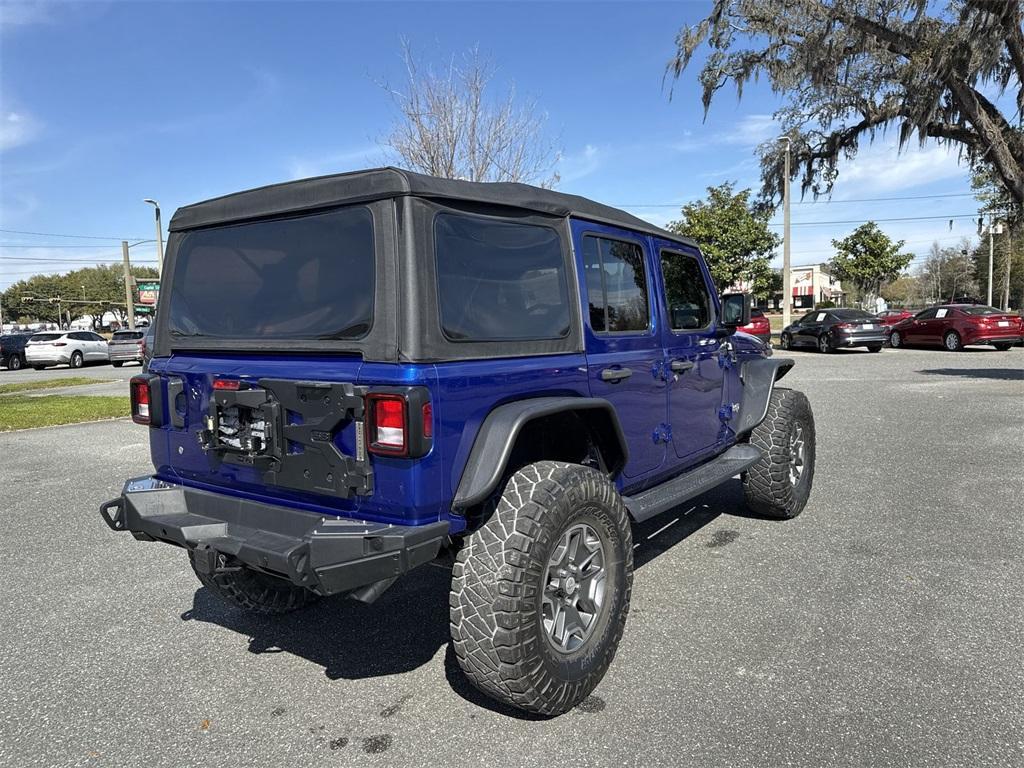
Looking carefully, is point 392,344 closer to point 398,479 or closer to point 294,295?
point 398,479

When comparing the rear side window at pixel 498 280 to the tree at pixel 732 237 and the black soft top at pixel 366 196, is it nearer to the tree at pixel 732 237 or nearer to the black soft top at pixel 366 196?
the black soft top at pixel 366 196

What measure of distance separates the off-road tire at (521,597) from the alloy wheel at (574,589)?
0.22 feet

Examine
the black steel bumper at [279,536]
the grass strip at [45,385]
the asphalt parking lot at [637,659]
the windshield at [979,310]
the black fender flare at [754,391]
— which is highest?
the windshield at [979,310]

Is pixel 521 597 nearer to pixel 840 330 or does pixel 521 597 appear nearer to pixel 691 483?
pixel 691 483

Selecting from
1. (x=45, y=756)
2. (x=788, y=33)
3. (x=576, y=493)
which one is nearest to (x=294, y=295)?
(x=576, y=493)

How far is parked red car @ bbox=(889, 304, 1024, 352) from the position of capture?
2019cm

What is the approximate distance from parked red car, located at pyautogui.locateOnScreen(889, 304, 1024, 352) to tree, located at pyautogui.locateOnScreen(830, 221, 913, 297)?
17734 mm

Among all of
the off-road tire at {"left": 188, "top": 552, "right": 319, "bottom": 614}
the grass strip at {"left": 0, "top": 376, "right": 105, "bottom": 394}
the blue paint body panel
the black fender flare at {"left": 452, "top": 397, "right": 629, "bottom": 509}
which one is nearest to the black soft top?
the blue paint body panel

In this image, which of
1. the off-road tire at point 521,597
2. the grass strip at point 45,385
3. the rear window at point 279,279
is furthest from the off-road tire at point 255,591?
the grass strip at point 45,385

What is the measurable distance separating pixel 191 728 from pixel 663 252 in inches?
134

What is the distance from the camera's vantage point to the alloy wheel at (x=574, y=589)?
2.89m

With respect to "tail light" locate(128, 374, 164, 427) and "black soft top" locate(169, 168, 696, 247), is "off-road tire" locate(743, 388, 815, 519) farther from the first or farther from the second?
"tail light" locate(128, 374, 164, 427)

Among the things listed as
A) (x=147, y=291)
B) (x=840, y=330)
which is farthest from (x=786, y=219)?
(x=147, y=291)

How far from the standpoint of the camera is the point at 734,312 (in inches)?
191
